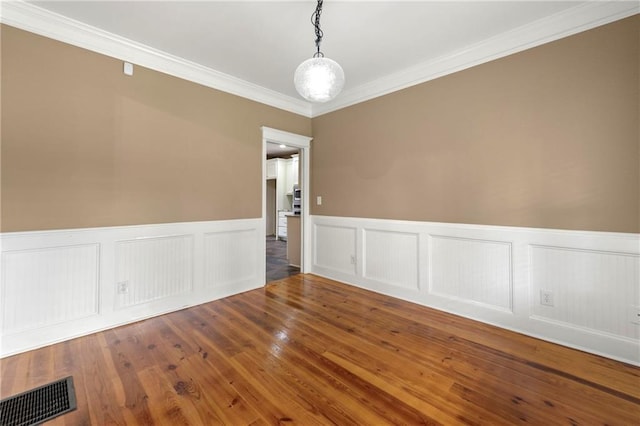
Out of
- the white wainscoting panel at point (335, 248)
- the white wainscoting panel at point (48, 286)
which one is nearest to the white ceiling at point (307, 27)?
the white wainscoting panel at point (48, 286)

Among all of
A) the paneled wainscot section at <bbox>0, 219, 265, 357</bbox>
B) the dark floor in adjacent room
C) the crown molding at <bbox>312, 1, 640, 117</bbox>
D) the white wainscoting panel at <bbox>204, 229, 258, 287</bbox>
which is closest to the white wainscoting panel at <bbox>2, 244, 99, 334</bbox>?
the paneled wainscot section at <bbox>0, 219, 265, 357</bbox>

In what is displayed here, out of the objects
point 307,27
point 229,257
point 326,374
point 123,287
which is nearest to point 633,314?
point 326,374

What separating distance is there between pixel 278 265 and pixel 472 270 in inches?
131

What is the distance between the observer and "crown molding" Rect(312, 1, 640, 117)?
210 centimetres

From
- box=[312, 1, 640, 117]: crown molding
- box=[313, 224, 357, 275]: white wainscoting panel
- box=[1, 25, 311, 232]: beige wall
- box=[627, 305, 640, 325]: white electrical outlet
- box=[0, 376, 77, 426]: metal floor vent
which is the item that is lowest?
box=[0, 376, 77, 426]: metal floor vent

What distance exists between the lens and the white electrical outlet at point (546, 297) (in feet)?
7.82

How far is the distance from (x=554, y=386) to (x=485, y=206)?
1545mm

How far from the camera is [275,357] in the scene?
2.11 m

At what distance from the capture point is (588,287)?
87.8 inches

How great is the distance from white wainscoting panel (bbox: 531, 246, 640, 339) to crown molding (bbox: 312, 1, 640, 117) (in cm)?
184

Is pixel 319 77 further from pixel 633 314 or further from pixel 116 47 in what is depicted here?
pixel 633 314

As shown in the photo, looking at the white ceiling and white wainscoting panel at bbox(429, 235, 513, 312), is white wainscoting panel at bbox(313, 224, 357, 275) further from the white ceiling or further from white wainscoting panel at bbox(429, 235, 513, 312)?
the white ceiling

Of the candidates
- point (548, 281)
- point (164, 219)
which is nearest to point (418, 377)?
point (548, 281)

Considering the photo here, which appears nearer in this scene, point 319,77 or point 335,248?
point 319,77
